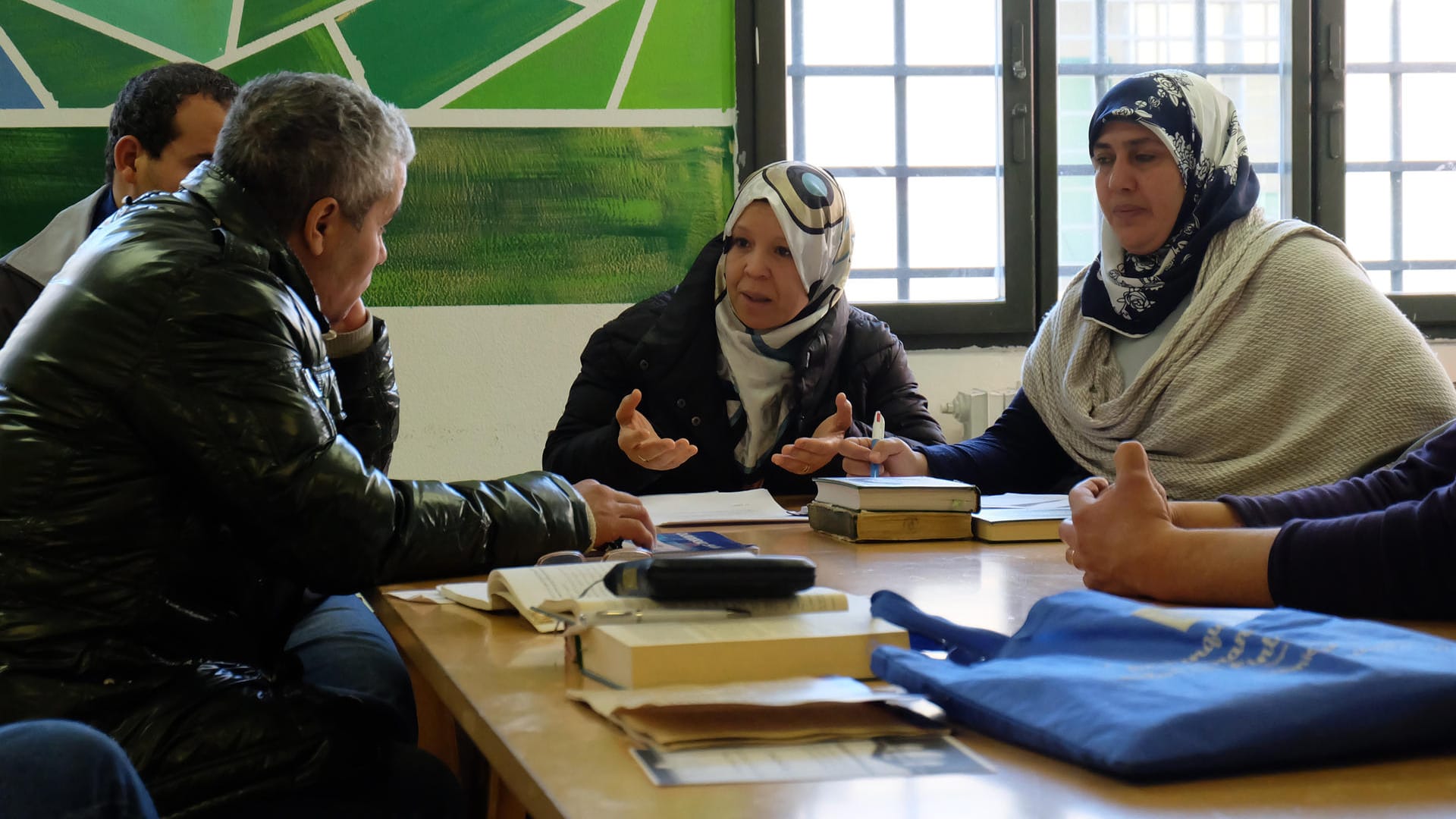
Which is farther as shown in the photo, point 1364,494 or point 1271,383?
point 1271,383

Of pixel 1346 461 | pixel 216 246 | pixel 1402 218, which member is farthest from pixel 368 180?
pixel 1402 218

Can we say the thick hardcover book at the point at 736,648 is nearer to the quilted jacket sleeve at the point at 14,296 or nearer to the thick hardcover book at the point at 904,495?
the thick hardcover book at the point at 904,495

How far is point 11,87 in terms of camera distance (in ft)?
10.7

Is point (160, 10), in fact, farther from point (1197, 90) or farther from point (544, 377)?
point (1197, 90)

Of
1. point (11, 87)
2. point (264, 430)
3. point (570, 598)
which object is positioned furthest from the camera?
point (11, 87)

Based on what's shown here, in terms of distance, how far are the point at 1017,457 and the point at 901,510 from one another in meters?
0.76

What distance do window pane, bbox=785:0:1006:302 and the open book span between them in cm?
253

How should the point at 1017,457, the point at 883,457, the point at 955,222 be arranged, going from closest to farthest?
the point at 883,457, the point at 1017,457, the point at 955,222

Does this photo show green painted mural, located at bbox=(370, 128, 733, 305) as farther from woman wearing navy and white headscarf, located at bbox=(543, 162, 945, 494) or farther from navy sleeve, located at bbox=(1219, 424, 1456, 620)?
navy sleeve, located at bbox=(1219, 424, 1456, 620)

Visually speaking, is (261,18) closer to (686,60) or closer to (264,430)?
(686,60)

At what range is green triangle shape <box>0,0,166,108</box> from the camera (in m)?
3.28

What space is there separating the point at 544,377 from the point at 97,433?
2338 millimetres

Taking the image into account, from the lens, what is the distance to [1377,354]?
2014 millimetres

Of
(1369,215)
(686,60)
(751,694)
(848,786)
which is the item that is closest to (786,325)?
(686,60)
